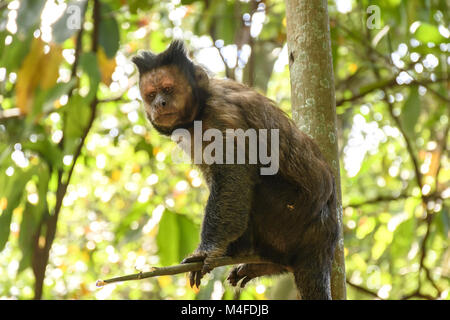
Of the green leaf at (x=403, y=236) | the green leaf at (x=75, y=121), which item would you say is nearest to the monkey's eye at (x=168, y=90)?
the green leaf at (x=75, y=121)

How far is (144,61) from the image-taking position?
4.79m

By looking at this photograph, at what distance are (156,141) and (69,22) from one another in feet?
21.0

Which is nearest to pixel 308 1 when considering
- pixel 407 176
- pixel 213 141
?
pixel 213 141

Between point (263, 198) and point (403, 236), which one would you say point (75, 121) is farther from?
point (403, 236)

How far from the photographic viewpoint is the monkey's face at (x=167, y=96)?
450 cm

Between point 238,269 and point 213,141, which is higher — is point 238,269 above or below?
below

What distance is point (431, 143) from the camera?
31.2 ft

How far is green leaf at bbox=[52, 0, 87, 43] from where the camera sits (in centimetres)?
407

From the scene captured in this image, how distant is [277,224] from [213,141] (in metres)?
0.83

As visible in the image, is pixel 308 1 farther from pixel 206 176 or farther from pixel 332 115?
pixel 206 176

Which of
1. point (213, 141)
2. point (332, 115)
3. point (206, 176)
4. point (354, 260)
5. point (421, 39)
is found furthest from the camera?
point (354, 260)

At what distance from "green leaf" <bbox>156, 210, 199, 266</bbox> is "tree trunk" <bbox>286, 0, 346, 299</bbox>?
5.56 ft

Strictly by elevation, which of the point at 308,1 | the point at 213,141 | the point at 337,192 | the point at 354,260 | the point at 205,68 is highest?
the point at 308,1

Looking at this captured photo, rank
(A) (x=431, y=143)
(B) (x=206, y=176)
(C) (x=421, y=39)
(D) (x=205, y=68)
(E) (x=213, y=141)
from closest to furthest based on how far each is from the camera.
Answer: (E) (x=213, y=141) → (B) (x=206, y=176) → (D) (x=205, y=68) → (C) (x=421, y=39) → (A) (x=431, y=143)
